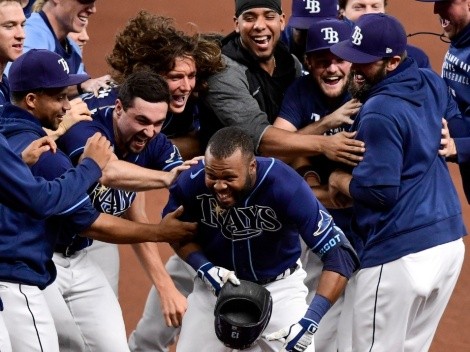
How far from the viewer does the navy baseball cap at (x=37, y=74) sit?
18.9 feet

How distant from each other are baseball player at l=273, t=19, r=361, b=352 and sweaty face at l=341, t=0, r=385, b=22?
406 millimetres

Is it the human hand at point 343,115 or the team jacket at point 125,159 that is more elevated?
the human hand at point 343,115

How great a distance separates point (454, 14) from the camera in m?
6.69

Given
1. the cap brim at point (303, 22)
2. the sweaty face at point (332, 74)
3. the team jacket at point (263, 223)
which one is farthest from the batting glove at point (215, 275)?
the cap brim at point (303, 22)

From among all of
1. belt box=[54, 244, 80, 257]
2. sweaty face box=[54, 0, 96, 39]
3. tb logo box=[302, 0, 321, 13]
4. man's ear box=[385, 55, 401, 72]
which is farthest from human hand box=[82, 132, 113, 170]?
tb logo box=[302, 0, 321, 13]

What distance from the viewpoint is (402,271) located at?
5949 millimetres

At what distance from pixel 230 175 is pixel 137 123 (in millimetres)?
739

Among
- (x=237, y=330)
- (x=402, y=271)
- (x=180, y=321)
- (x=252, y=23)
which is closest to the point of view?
(x=237, y=330)

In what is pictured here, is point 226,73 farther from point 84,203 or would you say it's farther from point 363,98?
point 84,203

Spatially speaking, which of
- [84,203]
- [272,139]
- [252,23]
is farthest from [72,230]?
[252,23]

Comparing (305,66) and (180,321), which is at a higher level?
(305,66)

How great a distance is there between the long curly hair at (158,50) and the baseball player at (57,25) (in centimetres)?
47

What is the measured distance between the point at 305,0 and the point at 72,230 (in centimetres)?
210

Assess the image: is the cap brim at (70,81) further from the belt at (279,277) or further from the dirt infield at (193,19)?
the dirt infield at (193,19)
